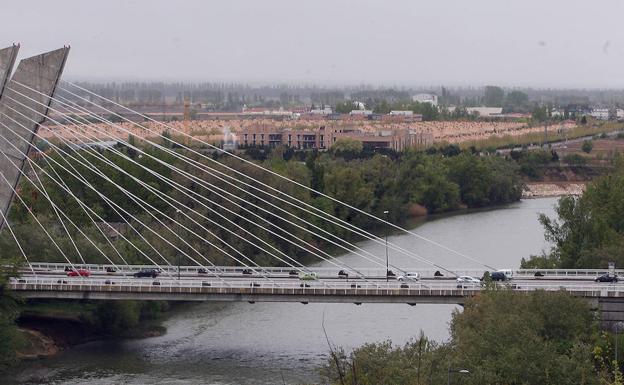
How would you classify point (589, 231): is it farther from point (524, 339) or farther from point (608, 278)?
point (524, 339)

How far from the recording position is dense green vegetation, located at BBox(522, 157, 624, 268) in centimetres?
2464

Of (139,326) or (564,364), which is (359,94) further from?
(564,364)

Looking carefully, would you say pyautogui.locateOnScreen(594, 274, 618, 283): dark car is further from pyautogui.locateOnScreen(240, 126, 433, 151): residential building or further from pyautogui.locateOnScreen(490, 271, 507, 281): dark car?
pyautogui.locateOnScreen(240, 126, 433, 151): residential building

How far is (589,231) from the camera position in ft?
86.8

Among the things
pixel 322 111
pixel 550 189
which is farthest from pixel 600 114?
pixel 550 189

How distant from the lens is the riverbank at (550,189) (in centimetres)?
4969

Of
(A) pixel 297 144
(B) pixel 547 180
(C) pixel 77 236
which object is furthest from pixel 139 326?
(A) pixel 297 144

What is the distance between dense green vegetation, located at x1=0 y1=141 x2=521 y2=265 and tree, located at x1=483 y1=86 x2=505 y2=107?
193 feet

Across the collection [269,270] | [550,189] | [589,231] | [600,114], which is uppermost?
[589,231]

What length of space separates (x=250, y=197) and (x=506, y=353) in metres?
13.9

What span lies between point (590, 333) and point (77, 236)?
9820 millimetres

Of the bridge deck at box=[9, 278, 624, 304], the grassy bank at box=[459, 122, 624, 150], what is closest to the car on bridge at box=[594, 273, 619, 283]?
the bridge deck at box=[9, 278, 624, 304]

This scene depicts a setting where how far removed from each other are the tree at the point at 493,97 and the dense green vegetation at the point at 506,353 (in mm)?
93400

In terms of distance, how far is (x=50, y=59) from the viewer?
70.3 feet
